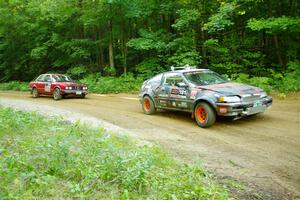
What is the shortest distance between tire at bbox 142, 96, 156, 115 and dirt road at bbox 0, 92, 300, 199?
0.24 metres

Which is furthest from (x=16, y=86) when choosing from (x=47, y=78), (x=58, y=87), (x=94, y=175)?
(x=94, y=175)

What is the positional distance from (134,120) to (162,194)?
6.06 meters

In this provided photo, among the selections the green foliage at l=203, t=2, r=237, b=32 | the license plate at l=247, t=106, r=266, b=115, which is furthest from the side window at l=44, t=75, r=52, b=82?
the license plate at l=247, t=106, r=266, b=115

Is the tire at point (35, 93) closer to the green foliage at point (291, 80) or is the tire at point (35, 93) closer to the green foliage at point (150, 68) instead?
the green foliage at point (150, 68)

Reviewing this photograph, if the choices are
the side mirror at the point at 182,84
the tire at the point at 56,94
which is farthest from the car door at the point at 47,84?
the side mirror at the point at 182,84

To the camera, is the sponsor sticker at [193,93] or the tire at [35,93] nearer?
the sponsor sticker at [193,93]

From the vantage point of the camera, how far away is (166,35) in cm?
1992

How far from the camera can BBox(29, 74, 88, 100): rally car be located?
56.5 ft

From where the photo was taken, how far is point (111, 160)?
4.73m

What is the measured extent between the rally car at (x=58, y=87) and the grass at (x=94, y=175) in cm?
1151

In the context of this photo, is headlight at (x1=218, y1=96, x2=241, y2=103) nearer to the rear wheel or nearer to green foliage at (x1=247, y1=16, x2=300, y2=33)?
green foliage at (x1=247, y1=16, x2=300, y2=33)

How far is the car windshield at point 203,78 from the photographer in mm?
9461

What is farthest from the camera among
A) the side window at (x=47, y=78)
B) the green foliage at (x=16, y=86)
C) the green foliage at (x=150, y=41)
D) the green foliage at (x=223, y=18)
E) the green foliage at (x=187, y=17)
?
the green foliage at (x=16, y=86)

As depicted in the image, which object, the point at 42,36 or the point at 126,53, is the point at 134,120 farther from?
the point at 42,36
